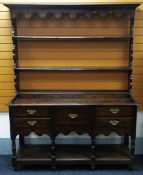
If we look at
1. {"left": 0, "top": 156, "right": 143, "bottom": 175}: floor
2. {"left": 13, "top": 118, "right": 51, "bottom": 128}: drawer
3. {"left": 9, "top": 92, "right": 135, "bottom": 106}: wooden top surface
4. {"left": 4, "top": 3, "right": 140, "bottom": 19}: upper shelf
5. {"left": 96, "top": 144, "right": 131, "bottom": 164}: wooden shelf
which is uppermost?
{"left": 4, "top": 3, "right": 140, "bottom": 19}: upper shelf

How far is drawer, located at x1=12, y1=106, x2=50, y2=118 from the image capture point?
2928mm

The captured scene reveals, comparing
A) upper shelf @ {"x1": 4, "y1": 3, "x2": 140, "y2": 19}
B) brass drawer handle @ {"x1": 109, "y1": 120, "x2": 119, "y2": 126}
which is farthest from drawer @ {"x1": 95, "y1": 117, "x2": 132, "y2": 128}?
upper shelf @ {"x1": 4, "y1": 3, "x2": 140, "y2": 19}

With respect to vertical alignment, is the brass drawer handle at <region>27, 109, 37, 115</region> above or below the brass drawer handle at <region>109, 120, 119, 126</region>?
above

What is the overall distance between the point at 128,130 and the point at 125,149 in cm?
43

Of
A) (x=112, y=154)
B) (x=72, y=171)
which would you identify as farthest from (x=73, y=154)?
(x=112, y=154)

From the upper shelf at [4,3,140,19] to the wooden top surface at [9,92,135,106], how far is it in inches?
35.2

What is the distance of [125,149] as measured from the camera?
330 cm

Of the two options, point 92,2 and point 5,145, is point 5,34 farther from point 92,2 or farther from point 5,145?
point 5,145

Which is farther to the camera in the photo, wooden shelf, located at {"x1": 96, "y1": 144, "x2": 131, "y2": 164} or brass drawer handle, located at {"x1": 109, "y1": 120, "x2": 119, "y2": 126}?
wooden shelf, located at {"x1": 96, "y1": 144, "x2": 131, "y2": 164}

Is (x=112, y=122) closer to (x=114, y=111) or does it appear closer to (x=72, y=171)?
(x=114, y=111)

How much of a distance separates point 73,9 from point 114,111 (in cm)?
116

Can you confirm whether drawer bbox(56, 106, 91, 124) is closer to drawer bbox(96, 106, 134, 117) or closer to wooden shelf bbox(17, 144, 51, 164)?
drawer bbox(96, 106, 134, 117)

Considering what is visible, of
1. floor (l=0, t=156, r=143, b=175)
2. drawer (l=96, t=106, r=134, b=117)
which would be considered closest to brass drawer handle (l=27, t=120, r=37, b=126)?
floor (l=0, t=156, r=143, b=175)

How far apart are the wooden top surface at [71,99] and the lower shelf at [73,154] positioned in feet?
2.03
